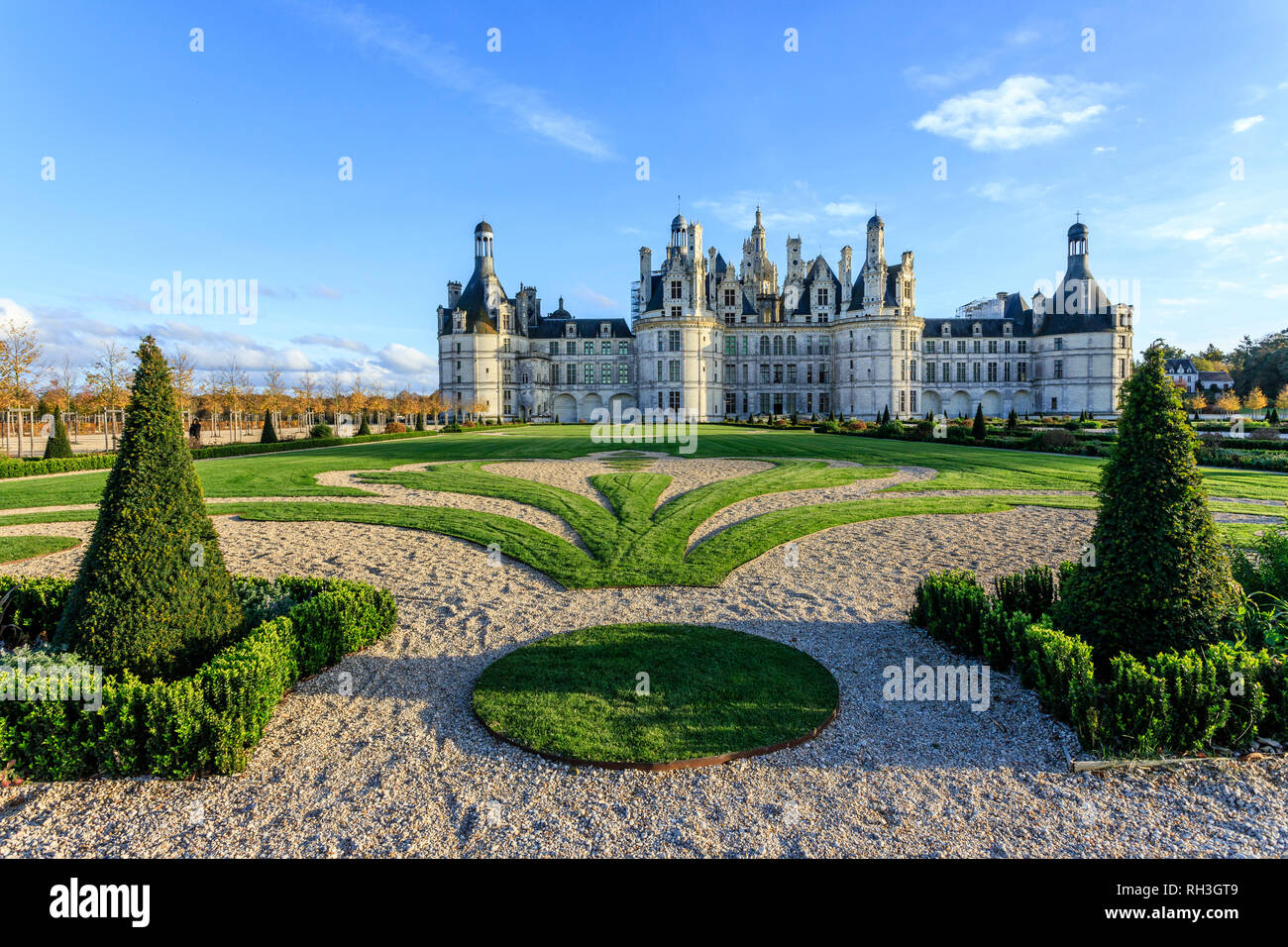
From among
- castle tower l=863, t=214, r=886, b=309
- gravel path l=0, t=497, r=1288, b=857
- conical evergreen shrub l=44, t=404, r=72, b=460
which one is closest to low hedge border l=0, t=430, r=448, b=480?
conical evergreen shrub l=44, t=404, r=72, b=460

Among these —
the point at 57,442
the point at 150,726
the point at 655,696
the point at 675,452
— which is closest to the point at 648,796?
the point at 655,696

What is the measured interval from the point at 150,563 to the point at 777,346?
6602 cm

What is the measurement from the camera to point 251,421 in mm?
65750

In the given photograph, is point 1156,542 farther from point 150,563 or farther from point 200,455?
point 200,455

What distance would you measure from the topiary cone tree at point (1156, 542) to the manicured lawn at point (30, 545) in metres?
15.4

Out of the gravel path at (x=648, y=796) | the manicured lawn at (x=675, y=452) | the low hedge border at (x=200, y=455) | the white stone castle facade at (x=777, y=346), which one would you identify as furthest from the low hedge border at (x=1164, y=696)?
the white stone castle facade at (x=777, y=346)

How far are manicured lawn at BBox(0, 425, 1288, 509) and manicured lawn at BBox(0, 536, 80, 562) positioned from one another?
4.75 m

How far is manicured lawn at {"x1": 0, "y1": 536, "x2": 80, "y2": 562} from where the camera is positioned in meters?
10.8

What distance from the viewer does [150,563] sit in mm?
5211

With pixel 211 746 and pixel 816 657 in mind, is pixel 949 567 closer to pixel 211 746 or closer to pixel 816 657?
pixel 816 657

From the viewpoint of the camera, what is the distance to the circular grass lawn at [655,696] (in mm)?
4941

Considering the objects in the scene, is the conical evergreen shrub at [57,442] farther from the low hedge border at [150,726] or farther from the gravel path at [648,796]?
the low hedge border at [150,726]
